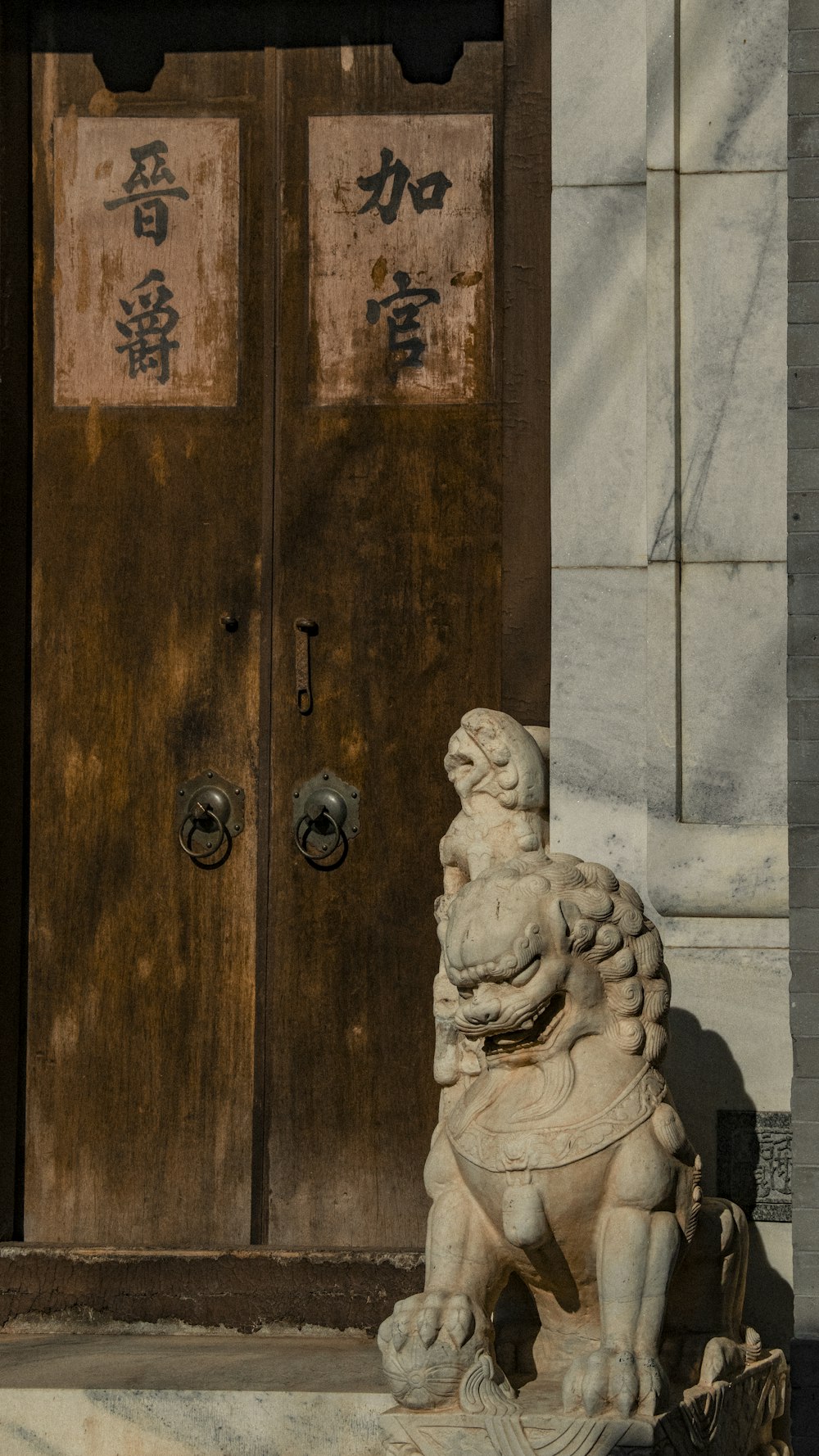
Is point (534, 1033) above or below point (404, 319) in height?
below

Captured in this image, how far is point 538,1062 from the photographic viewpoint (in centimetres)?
409


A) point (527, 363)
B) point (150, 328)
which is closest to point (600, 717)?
point (527, 363)

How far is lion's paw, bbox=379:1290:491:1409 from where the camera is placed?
3906 millimetres

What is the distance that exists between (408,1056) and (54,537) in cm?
179

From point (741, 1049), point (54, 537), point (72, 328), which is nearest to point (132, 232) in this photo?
point (72, 328)

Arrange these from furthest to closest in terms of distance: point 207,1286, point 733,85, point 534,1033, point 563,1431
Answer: point 207,1286
point 733,85
point 534,1033
point 563,1431

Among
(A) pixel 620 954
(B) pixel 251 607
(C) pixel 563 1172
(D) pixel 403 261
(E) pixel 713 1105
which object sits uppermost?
(D) pixel 403 261

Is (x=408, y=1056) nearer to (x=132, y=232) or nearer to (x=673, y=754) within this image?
(x=673, y=754)

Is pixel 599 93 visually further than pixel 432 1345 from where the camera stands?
Yes

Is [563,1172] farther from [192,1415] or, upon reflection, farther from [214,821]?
[214,821]

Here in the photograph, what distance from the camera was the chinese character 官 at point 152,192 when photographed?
5750 millimetres

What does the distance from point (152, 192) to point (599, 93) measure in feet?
4.42

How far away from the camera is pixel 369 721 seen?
5.58 meters

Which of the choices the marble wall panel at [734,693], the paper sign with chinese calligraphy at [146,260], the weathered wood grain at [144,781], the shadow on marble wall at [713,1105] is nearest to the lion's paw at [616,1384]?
the shadow on marble wall at [713,1105]
